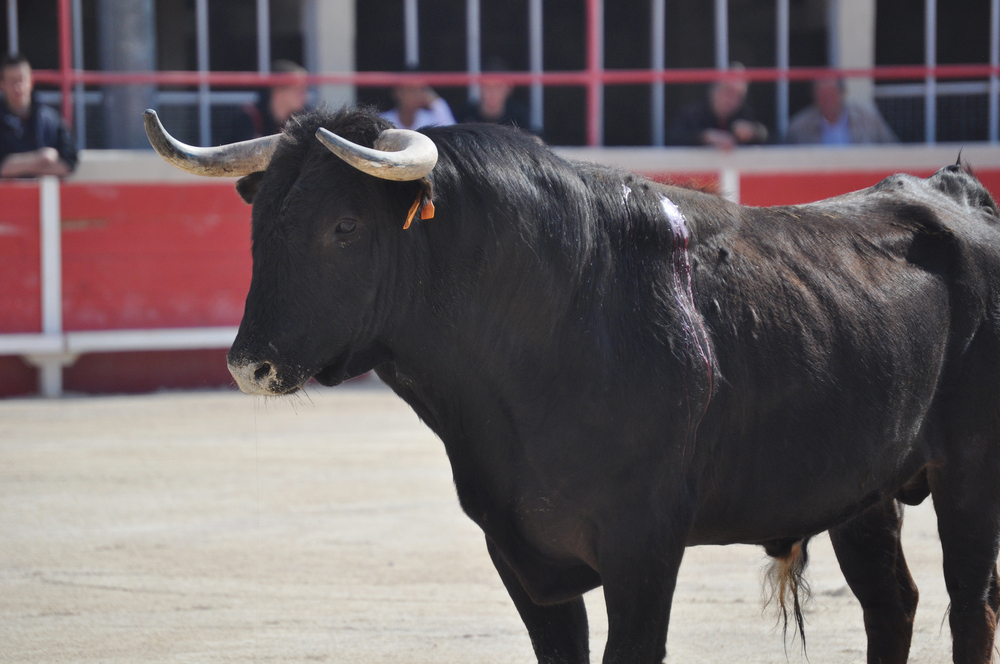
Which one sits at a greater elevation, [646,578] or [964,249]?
[964,249]

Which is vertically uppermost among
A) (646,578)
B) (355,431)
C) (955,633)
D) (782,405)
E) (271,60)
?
(271,60)

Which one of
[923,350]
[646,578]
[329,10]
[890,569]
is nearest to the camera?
[646,578]

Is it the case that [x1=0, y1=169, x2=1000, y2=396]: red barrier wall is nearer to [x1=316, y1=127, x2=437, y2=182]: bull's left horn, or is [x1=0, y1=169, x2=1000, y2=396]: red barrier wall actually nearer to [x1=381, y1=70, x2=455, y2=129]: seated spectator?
[x1=381, y1=70, x2=455, y2=129]: seated spectator

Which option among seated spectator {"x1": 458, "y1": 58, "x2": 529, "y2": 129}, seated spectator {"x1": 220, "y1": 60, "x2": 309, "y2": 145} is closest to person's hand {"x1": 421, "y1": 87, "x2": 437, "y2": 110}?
seated spectator {"x1": 458, "y1": 58, "x2": 529, "y2": 129}

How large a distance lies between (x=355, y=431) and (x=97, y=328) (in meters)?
2.79

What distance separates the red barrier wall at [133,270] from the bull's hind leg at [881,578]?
22.1 ft

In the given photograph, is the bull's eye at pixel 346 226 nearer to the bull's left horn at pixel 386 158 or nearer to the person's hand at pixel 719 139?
the bull's left horn at pixel 386 158

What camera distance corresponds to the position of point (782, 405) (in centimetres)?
287

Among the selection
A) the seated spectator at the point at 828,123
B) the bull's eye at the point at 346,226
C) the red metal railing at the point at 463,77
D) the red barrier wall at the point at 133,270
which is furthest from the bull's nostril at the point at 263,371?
the seated spectator at the point at 828,123

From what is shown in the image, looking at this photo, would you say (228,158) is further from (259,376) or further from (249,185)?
(259,376)

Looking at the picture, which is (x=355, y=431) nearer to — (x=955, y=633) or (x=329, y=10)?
(x=955, y=633)

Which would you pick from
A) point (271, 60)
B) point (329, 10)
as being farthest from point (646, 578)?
point (271, 60)

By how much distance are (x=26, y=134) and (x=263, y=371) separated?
7.42 meters

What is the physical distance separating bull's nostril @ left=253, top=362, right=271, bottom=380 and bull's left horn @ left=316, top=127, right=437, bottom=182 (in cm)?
46
